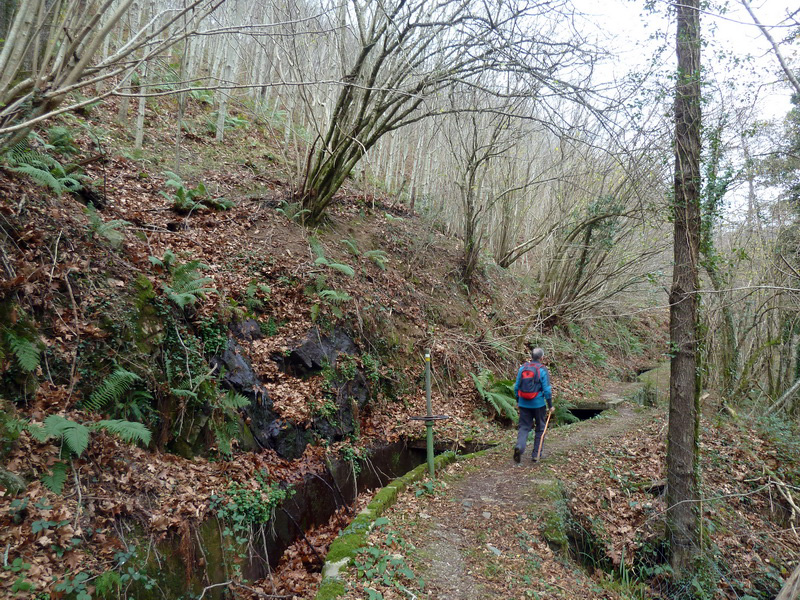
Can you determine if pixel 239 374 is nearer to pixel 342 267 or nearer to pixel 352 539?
pixel 352 539

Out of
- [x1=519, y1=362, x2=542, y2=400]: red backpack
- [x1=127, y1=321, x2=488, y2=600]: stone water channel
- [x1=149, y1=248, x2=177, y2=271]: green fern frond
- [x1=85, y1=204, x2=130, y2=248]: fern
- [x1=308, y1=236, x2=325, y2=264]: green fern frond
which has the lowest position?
[x1=127, y1=321, x2=488, y2=600]: stone water channel

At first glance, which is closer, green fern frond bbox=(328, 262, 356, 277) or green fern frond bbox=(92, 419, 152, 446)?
green fern frond bbox=(92, 419, 152, 446)

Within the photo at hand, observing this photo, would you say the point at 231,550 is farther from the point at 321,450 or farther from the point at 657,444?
the point at 657,444

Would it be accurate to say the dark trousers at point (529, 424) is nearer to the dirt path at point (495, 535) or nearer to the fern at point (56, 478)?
the dirt path at point (495, 535)

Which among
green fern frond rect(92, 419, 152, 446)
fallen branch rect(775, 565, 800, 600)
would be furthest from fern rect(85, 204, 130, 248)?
fallen branch rect(775, 565, 800, 600)

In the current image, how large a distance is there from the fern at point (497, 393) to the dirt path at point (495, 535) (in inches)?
71.5

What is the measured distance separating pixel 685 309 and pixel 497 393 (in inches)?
195

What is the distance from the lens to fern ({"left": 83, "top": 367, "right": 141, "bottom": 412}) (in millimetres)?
4613

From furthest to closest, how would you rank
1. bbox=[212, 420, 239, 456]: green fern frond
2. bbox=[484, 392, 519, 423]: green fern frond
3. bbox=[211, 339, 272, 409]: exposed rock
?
bbox=[484, 392, 519, 423]: green fern frond
bbox=[211, 339, 272, 409]: exposed rock
bbox=[212, 420, 239, 456]: green fern frond

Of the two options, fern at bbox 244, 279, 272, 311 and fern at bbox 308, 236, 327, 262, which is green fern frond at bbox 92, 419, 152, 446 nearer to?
fern at bbox 244, 279, 272, 311

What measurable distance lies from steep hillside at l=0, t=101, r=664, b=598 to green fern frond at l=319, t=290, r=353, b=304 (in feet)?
0.09

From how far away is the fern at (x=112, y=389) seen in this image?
182 inches

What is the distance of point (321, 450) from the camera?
6.74 meters

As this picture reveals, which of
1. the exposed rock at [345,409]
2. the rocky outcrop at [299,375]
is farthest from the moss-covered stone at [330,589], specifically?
the exposed rock at [345,409]
